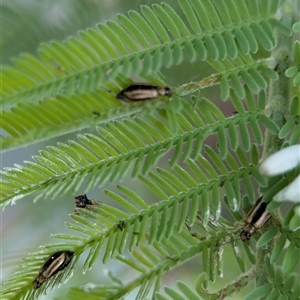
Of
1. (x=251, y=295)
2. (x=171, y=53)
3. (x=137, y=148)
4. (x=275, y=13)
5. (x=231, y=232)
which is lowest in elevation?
(x=251, y=295)

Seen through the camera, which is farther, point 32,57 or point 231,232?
point 231,232

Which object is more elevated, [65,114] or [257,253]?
[65,114]

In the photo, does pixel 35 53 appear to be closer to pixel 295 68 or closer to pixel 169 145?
pixel 169 145

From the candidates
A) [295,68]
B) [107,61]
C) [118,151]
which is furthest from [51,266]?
[295,68]

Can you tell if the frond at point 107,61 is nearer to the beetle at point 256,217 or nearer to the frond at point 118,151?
the frond at point 118,151

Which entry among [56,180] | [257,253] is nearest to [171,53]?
[56,180]

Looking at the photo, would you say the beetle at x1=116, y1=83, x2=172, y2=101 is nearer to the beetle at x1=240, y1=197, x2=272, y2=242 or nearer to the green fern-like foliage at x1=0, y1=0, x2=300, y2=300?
the green fern-like foliage at x1=0, y1=0, x2=300, y2=300

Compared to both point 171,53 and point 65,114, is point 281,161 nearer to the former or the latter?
point 171,53
